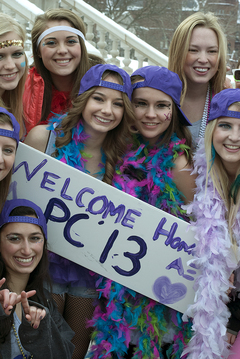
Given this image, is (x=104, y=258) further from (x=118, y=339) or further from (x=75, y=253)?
(x=118, y=339)

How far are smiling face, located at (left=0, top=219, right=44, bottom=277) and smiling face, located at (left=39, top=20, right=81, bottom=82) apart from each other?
1218 mm

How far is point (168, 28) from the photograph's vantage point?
1478cm

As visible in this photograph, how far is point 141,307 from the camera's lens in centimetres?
211

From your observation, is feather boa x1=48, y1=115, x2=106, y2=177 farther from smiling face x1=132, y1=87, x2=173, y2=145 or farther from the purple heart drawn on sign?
the purple heart drawn on sign

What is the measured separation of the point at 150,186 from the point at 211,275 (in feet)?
1.76

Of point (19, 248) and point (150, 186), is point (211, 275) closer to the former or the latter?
point (150, 186)

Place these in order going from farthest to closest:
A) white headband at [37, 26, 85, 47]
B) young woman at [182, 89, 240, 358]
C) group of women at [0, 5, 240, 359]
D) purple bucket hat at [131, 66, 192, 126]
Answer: white headband at [37, 26, 85, 47] → purple bucket hat at [131, 66, 192, 126] → young woman at [182, 89, 240, 358] → group of women at [0, 5, 240, 359]

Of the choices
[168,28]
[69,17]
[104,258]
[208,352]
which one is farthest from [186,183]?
[168,28]

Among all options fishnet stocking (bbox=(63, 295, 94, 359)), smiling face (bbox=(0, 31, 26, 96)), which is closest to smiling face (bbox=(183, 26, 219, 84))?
smiling face (bbox=(0, 31, 26, 96))

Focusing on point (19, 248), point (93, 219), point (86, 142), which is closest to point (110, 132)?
point (86, 142)

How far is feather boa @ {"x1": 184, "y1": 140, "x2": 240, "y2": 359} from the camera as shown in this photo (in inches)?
77.8

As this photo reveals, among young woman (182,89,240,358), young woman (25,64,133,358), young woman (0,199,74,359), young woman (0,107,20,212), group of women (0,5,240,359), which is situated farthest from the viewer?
young woman (25,64,133,358)

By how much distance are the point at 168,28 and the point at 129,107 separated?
13.7 m

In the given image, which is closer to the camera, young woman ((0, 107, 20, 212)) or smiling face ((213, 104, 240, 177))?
young woman ((0, 107, 20, 212))
